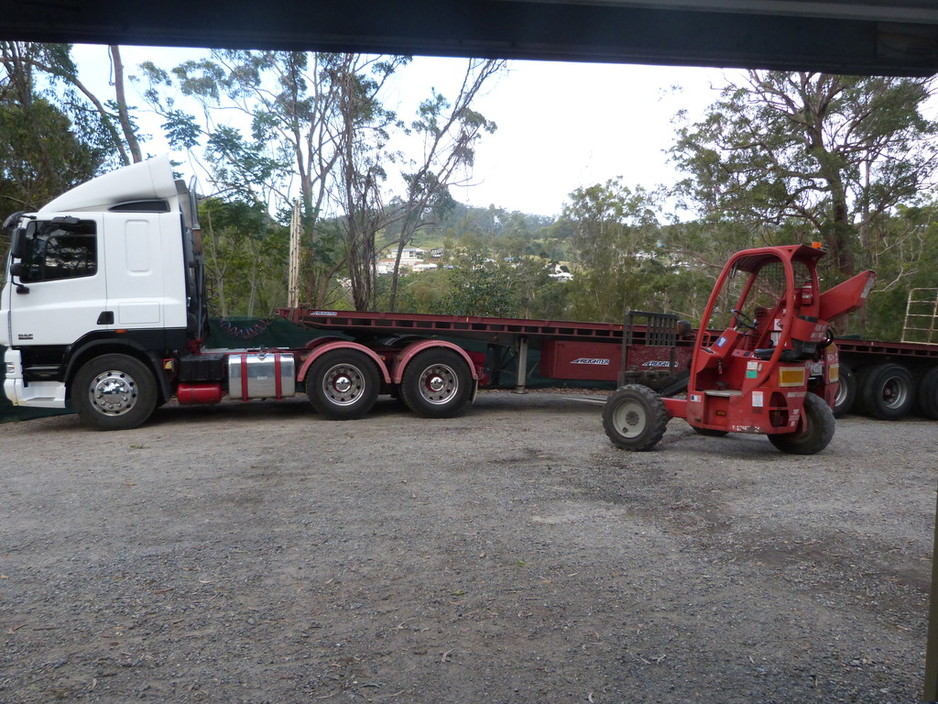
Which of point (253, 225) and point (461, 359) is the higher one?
point (253, 225)

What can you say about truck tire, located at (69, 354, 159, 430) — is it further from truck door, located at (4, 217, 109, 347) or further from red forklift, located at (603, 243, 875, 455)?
red forklift, located at (603, 243, 875, 455)

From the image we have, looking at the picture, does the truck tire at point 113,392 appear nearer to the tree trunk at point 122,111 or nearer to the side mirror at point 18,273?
the side mirror at point 18,273

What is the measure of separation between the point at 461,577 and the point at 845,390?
10947 mm

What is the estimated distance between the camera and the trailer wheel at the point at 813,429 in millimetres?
8961

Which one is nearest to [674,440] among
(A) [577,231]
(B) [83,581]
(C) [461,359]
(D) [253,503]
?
(C) [461,359]

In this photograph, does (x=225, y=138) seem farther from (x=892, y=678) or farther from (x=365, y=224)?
(x=892, y=678)

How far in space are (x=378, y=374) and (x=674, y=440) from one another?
4.46m

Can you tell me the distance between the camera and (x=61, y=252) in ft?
34.1

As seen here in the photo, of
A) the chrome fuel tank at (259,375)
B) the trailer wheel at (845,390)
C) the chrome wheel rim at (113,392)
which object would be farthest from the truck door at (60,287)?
the trailer wheel at (845,390)

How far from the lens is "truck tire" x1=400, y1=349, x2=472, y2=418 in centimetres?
1180

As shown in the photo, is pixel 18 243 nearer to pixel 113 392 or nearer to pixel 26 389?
pixel 26 389

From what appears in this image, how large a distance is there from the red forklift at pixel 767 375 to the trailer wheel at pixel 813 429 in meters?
0.01

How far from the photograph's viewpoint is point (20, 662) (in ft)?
12.0

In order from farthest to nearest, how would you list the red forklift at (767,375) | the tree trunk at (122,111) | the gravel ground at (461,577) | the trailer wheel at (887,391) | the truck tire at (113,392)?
the tree trunk at (122,111) < the trailer wheel at (887,391) < the truck tire at (113,392) < the red forklift at (767,375) < the gravel ground at (461,577)
